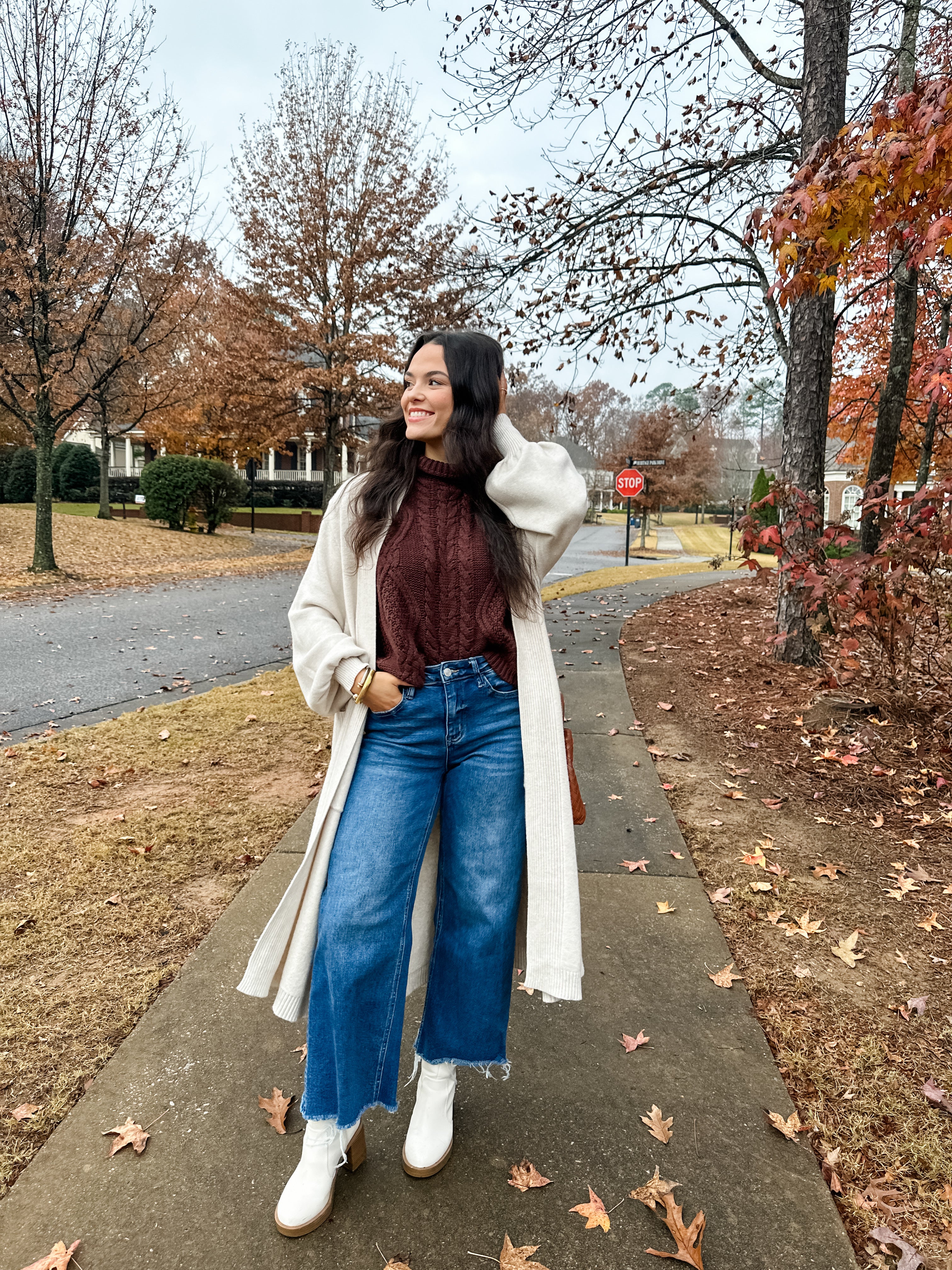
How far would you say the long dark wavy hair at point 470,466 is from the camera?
1827 mm

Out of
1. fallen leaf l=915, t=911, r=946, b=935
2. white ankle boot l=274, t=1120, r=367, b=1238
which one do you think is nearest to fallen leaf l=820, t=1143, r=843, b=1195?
white ankle boot l=274, t=1120, r=367, b=1238

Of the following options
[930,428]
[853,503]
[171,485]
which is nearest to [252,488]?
[171,485]

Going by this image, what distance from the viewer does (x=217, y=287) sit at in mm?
20734

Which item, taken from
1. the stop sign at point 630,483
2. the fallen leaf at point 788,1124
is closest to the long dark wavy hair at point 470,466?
the fallen leaf at point 788,1124

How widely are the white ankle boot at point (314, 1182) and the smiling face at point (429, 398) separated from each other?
161 centimetres

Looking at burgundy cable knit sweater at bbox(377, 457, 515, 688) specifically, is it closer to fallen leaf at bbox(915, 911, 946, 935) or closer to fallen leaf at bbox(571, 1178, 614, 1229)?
fallen leaf at bbox(571, 1178, 614, 1229)

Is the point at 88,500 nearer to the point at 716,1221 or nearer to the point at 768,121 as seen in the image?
the point at 768,121

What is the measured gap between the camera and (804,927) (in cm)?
300

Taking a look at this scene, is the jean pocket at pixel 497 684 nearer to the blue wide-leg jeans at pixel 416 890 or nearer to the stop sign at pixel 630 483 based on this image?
the blue wide-leg jeans at pixel 416 890

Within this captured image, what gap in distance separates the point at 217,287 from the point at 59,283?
10.0m

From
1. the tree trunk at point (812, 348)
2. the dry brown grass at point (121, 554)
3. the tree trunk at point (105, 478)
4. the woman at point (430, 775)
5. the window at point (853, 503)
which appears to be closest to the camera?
the woman at point (430, 775)

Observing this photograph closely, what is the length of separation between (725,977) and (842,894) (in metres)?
0.92

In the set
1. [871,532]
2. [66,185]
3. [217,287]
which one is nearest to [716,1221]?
[871,532]

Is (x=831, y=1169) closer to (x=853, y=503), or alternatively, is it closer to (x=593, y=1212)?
(x=593, y=1212)
